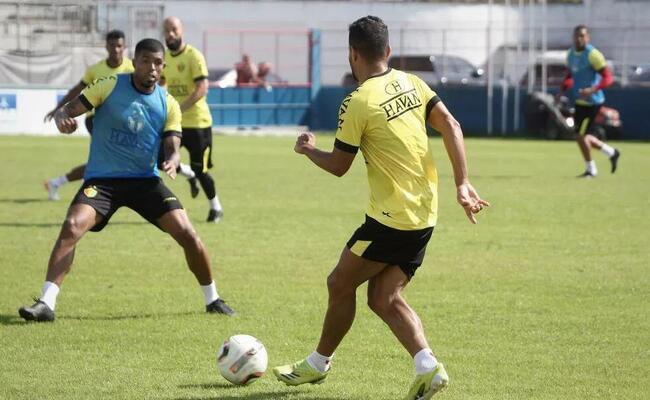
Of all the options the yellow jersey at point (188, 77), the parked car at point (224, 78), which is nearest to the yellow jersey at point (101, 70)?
the yellow jersey at point (188, 77)

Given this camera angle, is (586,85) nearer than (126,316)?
No

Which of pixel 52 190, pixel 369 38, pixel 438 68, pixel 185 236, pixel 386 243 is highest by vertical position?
pixel 369 38

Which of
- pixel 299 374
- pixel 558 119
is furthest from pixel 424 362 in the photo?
pixel 558 119

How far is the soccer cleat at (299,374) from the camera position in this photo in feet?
21.9

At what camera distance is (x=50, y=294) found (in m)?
8.48

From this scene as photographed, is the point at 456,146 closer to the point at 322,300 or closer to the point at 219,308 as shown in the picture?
the point at 219,308

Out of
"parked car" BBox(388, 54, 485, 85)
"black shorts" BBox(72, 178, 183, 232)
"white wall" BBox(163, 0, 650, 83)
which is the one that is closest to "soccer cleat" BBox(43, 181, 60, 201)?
"black shorts" BBox(72, 178, 183, 232)

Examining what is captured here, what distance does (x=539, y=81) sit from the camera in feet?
124

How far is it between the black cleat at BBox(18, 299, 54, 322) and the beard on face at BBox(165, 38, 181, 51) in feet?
20.2

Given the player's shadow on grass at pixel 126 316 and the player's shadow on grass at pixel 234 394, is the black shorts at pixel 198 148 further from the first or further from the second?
the player's shadow on grass at pixel 234 394

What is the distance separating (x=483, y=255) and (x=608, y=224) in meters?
2.95

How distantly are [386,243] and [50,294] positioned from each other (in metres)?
3.24

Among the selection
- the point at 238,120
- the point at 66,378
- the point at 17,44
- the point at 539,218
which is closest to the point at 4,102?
the point at 17,44

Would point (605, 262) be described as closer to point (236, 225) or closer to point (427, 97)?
point (236, 225)
